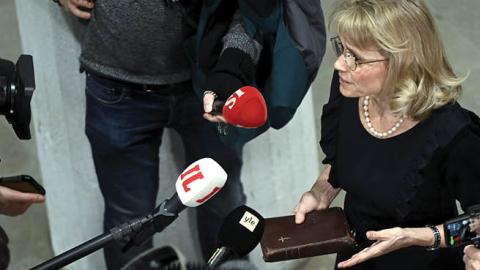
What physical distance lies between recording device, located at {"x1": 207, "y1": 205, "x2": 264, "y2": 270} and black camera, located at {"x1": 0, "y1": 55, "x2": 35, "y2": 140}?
0.50m

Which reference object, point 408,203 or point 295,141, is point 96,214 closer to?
point 295,141

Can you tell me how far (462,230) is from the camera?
71.7 inches

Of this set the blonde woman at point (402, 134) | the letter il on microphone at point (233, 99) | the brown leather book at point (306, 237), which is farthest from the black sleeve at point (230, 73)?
the brown leather book at point (306, 237)

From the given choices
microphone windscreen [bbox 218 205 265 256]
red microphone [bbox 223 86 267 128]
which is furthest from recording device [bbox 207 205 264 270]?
red microphone [bbox 223 86 267 128]

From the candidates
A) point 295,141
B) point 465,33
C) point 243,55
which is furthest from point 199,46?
point 465,33

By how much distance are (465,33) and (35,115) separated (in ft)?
9.45

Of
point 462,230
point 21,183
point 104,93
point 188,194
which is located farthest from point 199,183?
point 104,93

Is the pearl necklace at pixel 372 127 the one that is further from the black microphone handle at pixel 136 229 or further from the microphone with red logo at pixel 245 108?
the black microphone handle at pixel 136 229

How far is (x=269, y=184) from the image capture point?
10.3ft

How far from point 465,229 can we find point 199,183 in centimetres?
61

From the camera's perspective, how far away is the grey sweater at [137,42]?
7.48ft

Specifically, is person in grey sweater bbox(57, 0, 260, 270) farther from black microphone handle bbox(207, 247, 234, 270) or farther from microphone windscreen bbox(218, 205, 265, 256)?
black microphone handle bbox(207, 247, 234, 270)

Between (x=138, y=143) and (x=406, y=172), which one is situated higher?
(x=406, y=172)

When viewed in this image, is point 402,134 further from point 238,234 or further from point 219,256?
point 219,256
